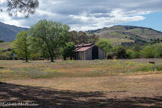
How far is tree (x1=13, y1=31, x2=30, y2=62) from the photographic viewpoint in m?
68.3

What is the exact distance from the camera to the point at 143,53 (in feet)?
266

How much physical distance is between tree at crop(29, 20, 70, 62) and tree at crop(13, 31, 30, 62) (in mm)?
3941

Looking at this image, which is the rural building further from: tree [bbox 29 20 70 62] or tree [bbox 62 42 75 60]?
tree [bbox 29 20 70 62]

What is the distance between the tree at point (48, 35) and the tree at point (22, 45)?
155 inches

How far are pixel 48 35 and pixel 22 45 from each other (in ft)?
29.6

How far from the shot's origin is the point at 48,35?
66.7 m

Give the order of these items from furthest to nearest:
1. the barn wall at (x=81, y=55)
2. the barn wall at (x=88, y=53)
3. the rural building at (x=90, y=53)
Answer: the barn wall at (x=81, y=55), the barn wall at (x=88, y=53), the rural building at (x=90, y=53)

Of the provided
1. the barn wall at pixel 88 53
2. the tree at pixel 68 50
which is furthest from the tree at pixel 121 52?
the tree at pixel 68 50

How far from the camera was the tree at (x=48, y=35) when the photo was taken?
217ft

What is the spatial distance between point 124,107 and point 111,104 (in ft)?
1.89

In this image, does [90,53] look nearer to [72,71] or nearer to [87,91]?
[72,71]

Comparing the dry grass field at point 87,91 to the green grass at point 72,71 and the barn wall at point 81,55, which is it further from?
the barn wall at point 81,55

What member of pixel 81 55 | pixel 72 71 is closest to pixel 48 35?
pixel 81 55

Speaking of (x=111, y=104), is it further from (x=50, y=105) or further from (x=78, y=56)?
(x=78, y=56)
